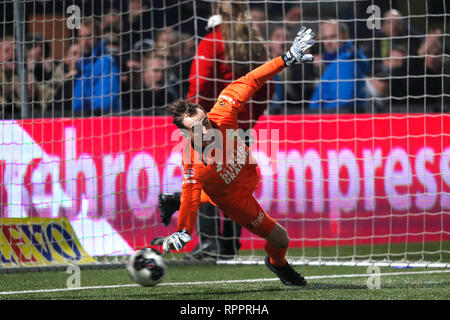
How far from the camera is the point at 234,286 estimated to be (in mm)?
6055

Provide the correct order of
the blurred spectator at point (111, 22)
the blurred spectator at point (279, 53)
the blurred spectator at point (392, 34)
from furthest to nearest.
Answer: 1. the blurred spectator at point (279, 53)
2. the blurred spectator at point (392, 34)
3. the blurred spectator at point (111, 22)

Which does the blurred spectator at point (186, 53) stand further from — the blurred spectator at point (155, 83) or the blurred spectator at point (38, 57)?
the blurred spectator at point (38, 57)

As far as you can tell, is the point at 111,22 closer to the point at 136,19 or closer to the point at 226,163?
the point at 136,19

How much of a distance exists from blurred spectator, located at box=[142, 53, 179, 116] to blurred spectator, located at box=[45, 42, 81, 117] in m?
0.80

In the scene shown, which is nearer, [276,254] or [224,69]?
[276,254]

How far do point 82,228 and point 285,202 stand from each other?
2.18 metres

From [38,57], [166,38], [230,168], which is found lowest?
[230,168]

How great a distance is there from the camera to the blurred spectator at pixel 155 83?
9.33 meters

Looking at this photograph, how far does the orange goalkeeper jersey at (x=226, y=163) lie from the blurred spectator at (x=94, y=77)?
10.5 ft

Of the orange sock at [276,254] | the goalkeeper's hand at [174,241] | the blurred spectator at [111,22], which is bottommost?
the orange sock at [276,254]

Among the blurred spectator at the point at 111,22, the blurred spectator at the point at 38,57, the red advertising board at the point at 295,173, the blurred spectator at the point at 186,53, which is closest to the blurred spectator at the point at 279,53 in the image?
the red advertising board at the point at 295,173

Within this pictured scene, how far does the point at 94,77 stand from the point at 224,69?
157 centimetres

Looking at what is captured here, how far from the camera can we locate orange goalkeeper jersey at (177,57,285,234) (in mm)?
5496

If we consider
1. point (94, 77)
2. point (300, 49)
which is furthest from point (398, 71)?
point (300, 49)
